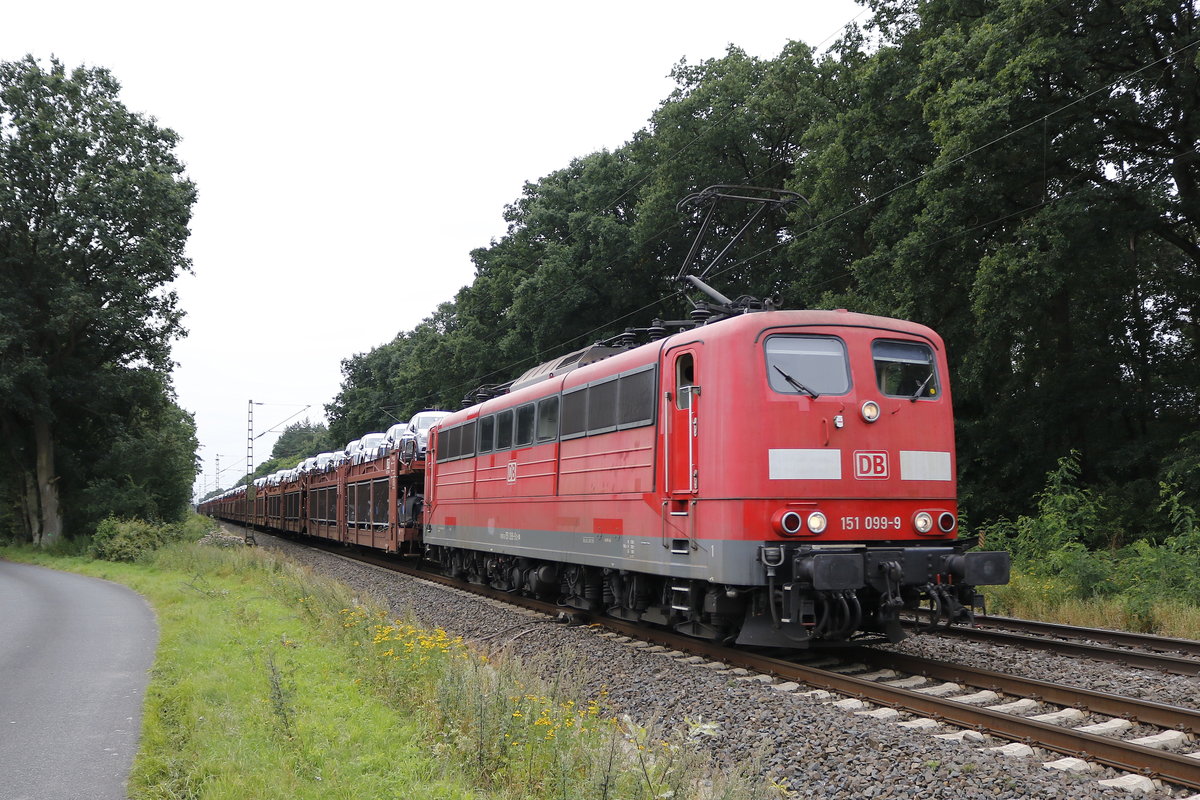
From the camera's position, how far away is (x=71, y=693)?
29.2ft

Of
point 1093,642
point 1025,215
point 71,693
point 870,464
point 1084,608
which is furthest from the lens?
point 1025,215

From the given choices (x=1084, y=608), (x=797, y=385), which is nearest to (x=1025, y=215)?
(x=1084, y=608)

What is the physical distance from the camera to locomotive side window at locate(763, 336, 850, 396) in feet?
30.9

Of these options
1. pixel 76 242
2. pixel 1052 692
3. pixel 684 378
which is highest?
pixel 76 242

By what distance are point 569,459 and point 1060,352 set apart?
1372 centimetres

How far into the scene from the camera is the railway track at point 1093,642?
8945 millimetres

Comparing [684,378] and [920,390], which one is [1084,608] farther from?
[684,378]

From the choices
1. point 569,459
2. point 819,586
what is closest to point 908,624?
point 819,586

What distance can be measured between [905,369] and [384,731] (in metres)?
6.17

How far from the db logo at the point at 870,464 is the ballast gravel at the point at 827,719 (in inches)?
78.9

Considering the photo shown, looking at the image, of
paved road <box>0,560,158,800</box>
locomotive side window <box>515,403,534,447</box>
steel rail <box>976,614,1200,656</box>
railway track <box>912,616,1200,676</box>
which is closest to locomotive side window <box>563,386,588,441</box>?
locomotive side window <box>515,403,534,447</box>

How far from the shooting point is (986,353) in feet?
62.1

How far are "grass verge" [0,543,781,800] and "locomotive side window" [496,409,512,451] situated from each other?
4811 millimetres

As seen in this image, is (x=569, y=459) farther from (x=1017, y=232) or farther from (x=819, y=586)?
(x=1017, y=232)
